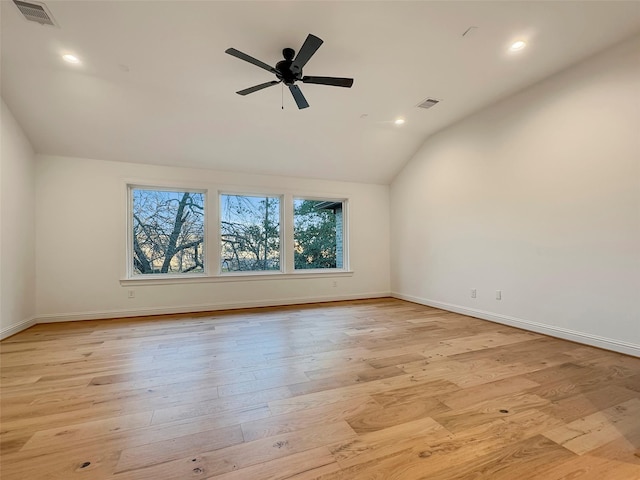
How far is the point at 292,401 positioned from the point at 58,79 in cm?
416

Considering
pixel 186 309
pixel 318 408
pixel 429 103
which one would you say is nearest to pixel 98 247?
pixel 186 309

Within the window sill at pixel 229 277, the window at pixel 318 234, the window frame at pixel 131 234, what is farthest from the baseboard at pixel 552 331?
the window frame at pixel 131 234

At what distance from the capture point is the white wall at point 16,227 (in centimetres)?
340

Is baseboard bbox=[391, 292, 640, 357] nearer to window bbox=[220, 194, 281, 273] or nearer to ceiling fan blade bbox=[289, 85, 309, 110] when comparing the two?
window bbox=[220, 194, 281, 273]

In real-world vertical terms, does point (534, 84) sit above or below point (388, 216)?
above

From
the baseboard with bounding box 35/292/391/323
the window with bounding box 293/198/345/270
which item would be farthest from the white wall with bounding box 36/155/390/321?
the window with bounding box 293/198/345/270

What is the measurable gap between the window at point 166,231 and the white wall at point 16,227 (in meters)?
1.18

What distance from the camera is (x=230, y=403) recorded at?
192 cm

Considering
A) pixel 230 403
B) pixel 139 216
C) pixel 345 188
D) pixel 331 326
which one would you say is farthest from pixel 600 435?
pixel 139 216

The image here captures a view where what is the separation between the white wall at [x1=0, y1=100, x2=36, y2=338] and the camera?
3404mm

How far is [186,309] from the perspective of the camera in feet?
15.6

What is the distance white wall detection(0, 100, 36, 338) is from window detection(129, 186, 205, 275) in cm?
118

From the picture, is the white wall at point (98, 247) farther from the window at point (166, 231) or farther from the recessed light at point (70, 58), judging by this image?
the recessed light at point (70, 58)

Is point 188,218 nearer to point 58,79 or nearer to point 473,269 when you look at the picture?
point 58,79
